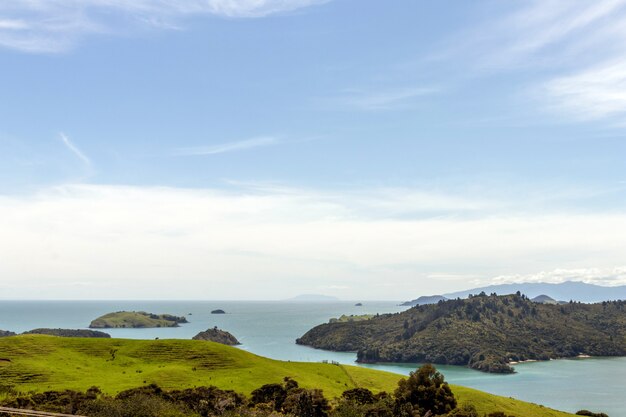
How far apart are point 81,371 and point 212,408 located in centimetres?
3242

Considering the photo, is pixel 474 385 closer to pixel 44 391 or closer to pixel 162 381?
pixel 162 381

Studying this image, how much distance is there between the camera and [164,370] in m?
81.2

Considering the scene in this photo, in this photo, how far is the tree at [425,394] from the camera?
6875 cm

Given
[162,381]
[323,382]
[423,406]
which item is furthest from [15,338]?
[423,406]

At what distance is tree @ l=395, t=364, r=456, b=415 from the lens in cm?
6875

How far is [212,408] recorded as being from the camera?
61.5 metres

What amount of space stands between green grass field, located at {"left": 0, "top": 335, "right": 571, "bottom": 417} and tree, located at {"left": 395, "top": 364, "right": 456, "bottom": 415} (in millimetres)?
11048

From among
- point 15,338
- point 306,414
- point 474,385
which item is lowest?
point 474,385

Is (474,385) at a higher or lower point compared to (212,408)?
lower

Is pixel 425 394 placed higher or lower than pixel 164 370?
lower

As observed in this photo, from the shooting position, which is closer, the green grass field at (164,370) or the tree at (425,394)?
the tree at (425,394)

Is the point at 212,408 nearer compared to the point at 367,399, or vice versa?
the point at 212,408

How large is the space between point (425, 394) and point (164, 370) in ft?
138

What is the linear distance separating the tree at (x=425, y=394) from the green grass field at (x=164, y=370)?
36.2 ft
